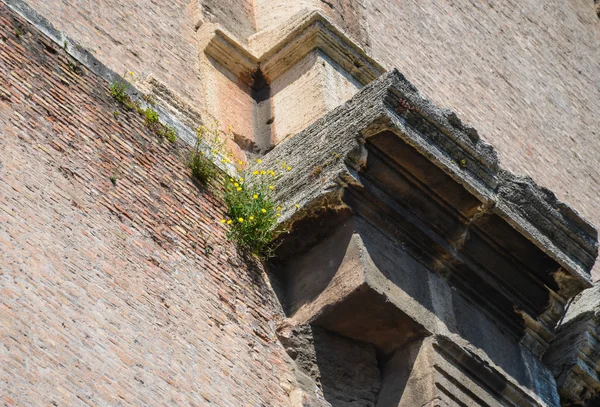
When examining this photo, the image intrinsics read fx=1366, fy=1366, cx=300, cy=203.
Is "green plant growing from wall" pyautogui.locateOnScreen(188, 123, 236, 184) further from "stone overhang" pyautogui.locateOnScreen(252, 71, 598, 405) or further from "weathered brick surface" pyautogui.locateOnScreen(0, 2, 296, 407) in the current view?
"stone overhang" pyautogui.locateOnScreen(252, 71, 598, 405)

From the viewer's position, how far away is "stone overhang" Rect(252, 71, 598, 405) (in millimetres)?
7516

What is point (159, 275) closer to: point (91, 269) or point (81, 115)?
point (91, 269)

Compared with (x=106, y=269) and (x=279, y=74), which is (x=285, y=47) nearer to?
(x=279, y=74)

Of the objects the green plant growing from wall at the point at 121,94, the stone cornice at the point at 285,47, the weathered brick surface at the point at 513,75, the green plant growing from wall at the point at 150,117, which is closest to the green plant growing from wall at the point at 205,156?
the green plant growing from wall at the point at 150,117

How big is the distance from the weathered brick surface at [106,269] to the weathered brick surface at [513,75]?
3829 millimetres

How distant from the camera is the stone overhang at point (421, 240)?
7.52m

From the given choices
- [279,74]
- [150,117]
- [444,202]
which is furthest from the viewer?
[279,74]

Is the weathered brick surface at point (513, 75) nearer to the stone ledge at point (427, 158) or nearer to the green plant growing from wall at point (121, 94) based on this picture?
the stone ledge at point (427, 158)

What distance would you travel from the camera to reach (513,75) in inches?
520

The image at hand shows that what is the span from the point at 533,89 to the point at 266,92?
4668 millimetres

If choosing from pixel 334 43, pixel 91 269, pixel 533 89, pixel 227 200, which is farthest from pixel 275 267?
pixel 533 89

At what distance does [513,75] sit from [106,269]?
7550 millimetres

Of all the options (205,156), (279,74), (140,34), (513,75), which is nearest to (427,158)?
(205,156)

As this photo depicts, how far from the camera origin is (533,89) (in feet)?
43.7
